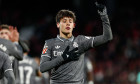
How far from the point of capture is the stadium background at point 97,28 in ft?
44.9

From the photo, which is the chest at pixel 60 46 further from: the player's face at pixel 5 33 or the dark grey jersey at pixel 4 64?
the player's face at pixel 5 33

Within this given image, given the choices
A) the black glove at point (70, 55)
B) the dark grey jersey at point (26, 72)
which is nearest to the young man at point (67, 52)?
the black glove at point (70, 55)

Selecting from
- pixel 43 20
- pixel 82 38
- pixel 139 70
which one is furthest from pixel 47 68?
pixel 43 20

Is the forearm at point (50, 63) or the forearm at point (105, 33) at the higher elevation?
the forearm at point (105, 33)

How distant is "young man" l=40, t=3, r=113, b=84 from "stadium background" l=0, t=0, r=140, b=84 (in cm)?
795

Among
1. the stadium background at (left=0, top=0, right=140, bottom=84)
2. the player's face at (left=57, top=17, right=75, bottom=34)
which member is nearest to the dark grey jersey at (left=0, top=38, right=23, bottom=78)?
the player's face at (left=57, top=17, right=75, bottom=34)

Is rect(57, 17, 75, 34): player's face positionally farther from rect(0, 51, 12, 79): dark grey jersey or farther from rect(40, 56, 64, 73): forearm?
rect(0, 51, 12, 79): dark grey jersey

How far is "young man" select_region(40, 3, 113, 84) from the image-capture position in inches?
187

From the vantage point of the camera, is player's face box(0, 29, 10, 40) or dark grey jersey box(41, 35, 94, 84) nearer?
dark grey jersey box(41, 35, 94, 84)

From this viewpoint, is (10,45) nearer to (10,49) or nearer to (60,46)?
(10,49)

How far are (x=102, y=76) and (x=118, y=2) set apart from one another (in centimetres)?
553

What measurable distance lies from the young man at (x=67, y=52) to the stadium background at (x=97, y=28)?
26.1ft

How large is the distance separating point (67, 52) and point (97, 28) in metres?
10.8

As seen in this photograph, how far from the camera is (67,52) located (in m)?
4.76
